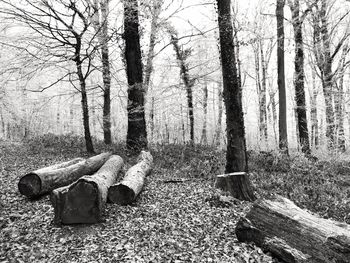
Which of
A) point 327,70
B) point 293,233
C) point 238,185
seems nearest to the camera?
point 293,233

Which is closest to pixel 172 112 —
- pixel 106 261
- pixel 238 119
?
pixel 238 119

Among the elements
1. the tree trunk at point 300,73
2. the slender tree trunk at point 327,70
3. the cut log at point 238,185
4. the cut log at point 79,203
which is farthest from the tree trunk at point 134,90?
the slender tree trunk at point 327,70

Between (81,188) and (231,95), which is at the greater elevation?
(231,95)

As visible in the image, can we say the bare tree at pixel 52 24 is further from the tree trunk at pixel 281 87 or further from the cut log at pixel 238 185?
the tree trunk at pixel 281 87

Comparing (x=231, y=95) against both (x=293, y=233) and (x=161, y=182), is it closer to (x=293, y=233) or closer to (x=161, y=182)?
(x=161, y=182)

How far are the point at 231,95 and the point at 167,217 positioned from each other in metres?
3.58

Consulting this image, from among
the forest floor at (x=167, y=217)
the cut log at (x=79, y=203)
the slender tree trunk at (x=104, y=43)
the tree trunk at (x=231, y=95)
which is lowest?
the forest floor at (x=167, y=217)

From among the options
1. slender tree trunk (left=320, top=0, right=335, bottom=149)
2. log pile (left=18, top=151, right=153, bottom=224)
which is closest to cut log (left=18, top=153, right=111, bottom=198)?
log pile (left=18, top=151, right=153, bottom=224)

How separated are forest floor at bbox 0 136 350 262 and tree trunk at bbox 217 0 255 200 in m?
1.05

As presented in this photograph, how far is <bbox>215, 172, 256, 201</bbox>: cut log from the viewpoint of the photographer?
20.9 feet

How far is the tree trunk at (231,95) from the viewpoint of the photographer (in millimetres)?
7066

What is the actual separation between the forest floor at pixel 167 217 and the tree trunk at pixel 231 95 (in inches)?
41.3

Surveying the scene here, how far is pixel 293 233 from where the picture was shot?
4109 millimetres

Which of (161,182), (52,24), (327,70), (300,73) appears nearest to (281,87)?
(300,73)
